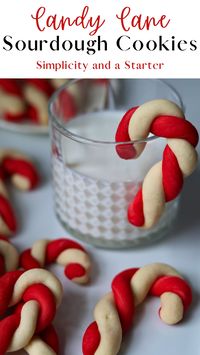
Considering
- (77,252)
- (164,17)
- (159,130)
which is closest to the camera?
(159,130)

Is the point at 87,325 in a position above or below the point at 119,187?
below

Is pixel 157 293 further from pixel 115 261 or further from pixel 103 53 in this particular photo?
pixel 103 53

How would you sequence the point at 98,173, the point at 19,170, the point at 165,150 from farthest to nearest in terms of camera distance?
the point at 19,170 < the point at 98,173 < the point at 165,150

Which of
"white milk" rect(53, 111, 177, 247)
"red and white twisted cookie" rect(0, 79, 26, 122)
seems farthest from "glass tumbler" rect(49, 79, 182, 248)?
"red and white twisted cookie" rect(0, 79, 26, 122)

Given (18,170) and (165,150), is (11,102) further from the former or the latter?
(165,150)

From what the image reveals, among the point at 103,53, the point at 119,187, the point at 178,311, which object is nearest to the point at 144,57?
the point at 103,53

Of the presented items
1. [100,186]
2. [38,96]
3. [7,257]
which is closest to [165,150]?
[100,186]

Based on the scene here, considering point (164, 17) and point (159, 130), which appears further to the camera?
point (164, 17)

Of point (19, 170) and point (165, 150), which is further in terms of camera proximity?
point (19, 170)
